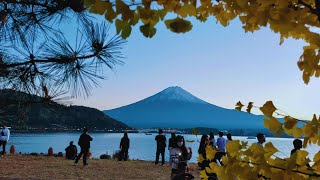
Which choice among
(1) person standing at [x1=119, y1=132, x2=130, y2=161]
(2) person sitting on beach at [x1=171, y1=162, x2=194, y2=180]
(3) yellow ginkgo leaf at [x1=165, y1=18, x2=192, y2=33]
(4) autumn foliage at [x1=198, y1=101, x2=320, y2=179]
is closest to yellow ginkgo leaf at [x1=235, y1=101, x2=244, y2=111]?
(4) autumn foliage at [x1=198, y1=101, x2=320, y2=179]

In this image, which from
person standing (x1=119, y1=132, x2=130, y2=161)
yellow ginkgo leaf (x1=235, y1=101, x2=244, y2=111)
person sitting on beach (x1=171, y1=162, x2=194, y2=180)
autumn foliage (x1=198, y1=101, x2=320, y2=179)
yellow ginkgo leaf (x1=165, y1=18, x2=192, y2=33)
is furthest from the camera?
person standing (x1=119, y1=132, x2=130, y2=161)

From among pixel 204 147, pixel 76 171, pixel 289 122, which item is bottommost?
pixel 76 171

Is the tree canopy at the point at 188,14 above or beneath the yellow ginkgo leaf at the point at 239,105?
above

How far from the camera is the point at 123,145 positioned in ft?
65.4

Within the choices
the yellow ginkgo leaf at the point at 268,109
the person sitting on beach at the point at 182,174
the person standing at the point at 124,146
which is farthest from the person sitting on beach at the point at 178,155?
the person standing at the point at 124,146

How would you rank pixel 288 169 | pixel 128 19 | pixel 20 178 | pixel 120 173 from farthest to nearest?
pixel 120 173
pixel 20 178
pixel 288 169
pixel 128 19

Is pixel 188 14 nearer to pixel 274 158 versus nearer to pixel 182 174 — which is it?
pixel 274 158

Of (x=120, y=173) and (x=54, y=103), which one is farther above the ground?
(x=54, y=103)

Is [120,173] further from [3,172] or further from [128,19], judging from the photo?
[128,19]

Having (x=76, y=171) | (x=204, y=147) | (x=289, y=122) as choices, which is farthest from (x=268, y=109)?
(x=76, y=171)

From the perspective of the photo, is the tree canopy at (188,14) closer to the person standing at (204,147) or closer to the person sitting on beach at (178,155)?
the person standing at (204,147)

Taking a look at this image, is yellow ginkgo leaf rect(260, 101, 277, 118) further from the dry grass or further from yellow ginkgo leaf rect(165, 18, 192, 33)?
the dry grass

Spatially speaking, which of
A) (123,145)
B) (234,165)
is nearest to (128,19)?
(234,165)

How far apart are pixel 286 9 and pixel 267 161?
72 centimetres
